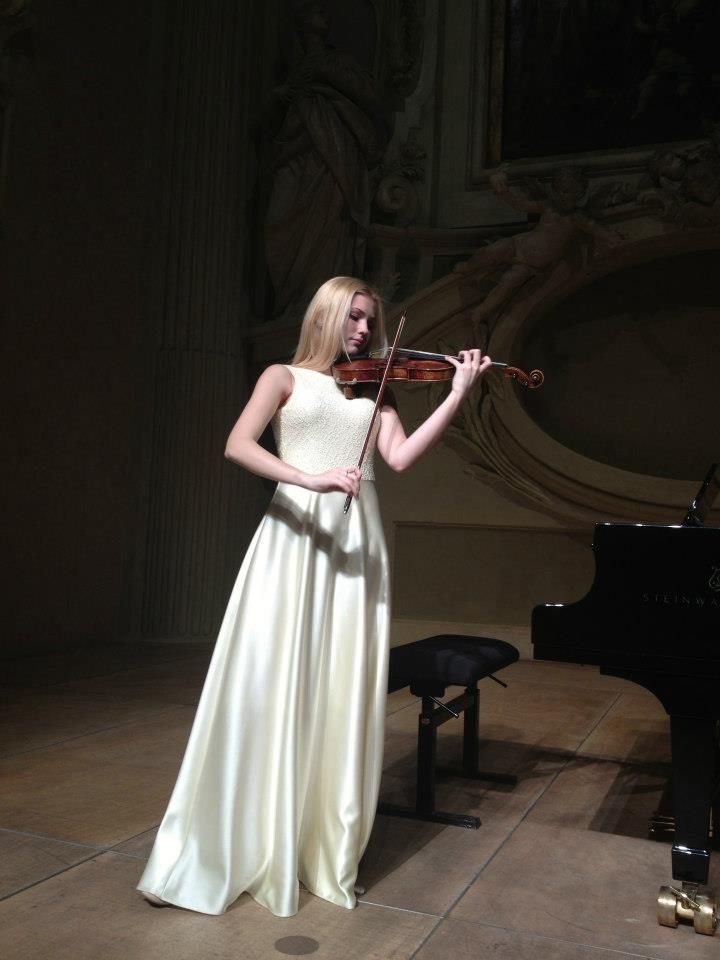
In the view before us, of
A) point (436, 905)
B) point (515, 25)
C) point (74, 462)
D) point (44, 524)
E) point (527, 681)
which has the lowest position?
point (527, 681)

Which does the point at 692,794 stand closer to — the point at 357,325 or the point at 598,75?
the point at 357,325

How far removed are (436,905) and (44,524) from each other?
484 cm

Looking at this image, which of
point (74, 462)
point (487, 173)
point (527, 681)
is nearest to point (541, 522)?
point (527, 681)

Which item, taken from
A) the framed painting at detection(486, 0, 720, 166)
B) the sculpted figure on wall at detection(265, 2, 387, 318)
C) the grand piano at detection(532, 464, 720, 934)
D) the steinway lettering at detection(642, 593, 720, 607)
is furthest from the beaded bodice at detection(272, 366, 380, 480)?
the framed painting at detection(486, 0, 720, 166)

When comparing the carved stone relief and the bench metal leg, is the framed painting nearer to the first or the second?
the carved stone relief

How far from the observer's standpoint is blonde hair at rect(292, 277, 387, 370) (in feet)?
8.41

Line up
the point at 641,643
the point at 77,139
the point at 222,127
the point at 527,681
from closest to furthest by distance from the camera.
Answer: the point at 641,643
the point at 527,681
the point at 77,139
the point at 222,127

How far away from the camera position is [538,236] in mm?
7215

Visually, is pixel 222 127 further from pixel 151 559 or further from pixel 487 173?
pixel 151 559

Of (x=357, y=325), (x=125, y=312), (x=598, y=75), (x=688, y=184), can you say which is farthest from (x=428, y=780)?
(x=598, y=75)

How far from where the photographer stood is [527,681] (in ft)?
20.3

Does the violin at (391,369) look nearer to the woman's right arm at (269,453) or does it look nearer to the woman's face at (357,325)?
the woman's face at (357,325)

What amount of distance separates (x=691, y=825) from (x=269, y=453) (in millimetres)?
1476

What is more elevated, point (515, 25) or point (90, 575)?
point (515, 25)
